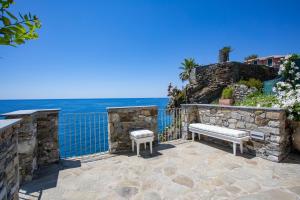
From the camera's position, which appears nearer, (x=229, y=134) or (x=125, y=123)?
(x=229, y=134)

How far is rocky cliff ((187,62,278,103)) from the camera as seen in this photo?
1252cm

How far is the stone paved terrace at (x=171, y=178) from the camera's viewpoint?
2393 millimetres

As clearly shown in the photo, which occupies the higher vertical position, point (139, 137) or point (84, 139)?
point (139, 137)

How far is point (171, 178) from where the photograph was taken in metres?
2.84

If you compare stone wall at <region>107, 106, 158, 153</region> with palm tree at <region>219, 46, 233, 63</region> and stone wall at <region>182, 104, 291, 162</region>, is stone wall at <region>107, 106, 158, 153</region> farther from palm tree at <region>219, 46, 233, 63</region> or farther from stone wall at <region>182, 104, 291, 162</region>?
palm tree at <region>219, 46, 233, 63</region>

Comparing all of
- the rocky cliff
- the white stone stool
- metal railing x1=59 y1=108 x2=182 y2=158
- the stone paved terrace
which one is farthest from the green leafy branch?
the rocky cliff

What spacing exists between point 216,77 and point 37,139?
1247 cm

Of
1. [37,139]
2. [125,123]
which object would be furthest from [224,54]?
[37,139]

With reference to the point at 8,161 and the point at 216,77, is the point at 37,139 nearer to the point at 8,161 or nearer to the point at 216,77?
the point at 8,161

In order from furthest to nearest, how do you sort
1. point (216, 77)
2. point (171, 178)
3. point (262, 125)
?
point (216, 77) < point (262, 125) < point (171, 178)

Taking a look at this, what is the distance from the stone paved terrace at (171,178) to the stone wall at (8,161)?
2.33 ft

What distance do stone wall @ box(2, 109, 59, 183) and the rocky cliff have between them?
11500mm

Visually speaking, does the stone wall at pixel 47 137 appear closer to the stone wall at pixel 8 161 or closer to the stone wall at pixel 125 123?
the stone wall at pixel 125 123

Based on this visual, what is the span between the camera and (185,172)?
9.96 feet
